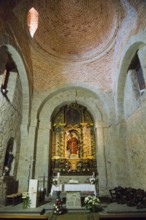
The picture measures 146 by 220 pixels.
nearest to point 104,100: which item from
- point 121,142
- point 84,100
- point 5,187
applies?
point 84,100

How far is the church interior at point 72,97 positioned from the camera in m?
7.83

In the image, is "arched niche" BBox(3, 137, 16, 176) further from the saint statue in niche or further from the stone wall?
the stone wall

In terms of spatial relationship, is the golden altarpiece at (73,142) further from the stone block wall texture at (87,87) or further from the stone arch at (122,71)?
the stone arch at (122,71)

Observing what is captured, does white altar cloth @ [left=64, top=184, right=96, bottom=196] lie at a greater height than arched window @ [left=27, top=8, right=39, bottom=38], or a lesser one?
lesser

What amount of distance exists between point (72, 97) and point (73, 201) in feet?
23.1

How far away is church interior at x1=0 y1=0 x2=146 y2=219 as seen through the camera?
7.83m

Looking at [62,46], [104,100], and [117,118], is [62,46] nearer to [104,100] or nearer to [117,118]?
[104,100]

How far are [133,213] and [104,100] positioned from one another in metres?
6.73

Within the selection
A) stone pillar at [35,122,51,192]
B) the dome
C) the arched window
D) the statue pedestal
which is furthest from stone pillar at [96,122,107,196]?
the arched window

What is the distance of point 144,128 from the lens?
23.9 feet

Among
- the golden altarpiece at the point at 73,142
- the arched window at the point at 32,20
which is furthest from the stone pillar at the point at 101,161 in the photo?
the arched window at the point at 32,20

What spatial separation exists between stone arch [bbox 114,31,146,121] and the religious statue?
319cm

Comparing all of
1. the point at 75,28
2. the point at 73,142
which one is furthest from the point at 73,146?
the point at 75,28

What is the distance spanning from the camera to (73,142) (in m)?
10.8
